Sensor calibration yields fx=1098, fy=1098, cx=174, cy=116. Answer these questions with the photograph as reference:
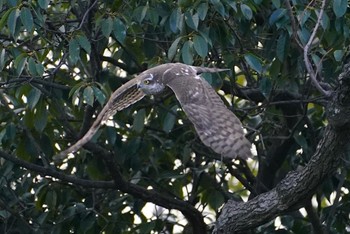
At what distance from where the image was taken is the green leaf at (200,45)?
5.94 m

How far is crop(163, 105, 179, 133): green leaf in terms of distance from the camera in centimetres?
680

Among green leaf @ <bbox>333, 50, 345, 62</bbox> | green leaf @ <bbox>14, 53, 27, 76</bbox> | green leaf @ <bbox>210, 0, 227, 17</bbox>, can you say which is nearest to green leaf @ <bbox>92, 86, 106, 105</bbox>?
green leaf @ <bbox>14, 53, 27, 76</bbox>

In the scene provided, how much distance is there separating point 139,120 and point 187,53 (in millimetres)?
1195

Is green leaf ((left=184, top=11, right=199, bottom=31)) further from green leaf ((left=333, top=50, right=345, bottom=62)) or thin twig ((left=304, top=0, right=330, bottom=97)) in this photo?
green leaf ((left=333, top=50, right=345, bottom=62))

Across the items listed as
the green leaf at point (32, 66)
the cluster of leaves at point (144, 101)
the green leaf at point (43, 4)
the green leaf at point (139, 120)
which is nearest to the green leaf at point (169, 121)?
the cluster of leaves at point (144, 101)

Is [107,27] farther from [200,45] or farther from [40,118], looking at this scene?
[40,118]

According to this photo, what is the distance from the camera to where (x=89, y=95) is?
6.02 meters

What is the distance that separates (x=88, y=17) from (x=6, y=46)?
1.74 feet

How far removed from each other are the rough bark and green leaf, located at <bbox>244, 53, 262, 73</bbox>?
0.68 metres

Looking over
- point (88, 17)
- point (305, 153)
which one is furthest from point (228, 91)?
point (88, 17)

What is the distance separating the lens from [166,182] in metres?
7.54

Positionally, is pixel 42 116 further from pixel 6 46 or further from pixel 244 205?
pixel 244 205

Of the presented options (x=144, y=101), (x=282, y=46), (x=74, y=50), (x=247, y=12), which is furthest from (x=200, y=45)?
(x=144, y=101)

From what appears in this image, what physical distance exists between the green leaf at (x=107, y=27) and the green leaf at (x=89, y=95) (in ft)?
1.04
